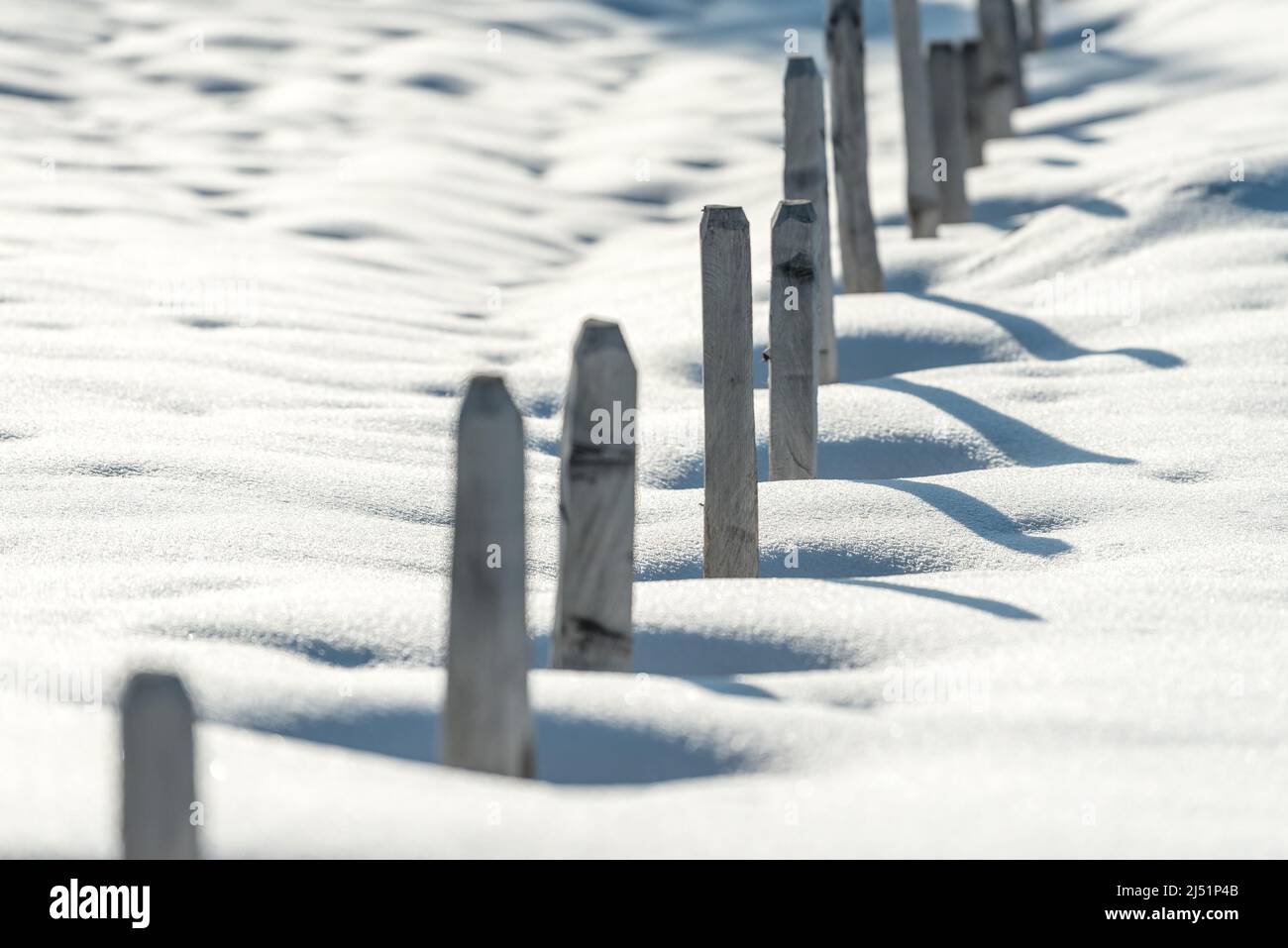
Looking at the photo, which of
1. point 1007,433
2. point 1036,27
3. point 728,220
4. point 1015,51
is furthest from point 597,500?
point 1036,27

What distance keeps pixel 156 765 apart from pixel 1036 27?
1612cm

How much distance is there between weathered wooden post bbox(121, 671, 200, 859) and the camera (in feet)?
5.77

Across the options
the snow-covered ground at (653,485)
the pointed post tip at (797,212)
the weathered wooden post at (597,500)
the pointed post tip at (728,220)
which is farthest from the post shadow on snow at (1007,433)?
the weathered wooden post at (597,500)

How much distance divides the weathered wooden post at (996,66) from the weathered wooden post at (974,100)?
104 millimetres

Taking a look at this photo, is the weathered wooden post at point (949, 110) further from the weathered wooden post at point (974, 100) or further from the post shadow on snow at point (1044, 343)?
the post shadow on snow at point (1044, 343)

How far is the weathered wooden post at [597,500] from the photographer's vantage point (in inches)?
104

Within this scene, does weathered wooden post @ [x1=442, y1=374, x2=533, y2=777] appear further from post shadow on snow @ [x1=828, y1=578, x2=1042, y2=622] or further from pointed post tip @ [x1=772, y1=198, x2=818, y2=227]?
pointed post tip @ [x1=772, y1=198, x2=818, y2=227]

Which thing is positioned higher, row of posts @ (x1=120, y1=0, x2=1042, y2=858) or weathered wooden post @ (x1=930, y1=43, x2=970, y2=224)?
weathered wooden post @ (x1=930, y1=43, x2=970, y2=224)

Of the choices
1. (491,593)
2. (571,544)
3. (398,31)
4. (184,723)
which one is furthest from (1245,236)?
(398,31)

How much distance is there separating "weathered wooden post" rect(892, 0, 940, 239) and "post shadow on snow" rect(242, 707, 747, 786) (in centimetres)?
612

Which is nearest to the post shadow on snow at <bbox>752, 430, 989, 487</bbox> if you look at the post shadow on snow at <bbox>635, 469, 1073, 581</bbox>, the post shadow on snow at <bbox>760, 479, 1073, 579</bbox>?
the post shadow on snow at <bbox>760, 479, 1073, 579</bbox>

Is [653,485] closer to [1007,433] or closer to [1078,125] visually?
[1007,433]
